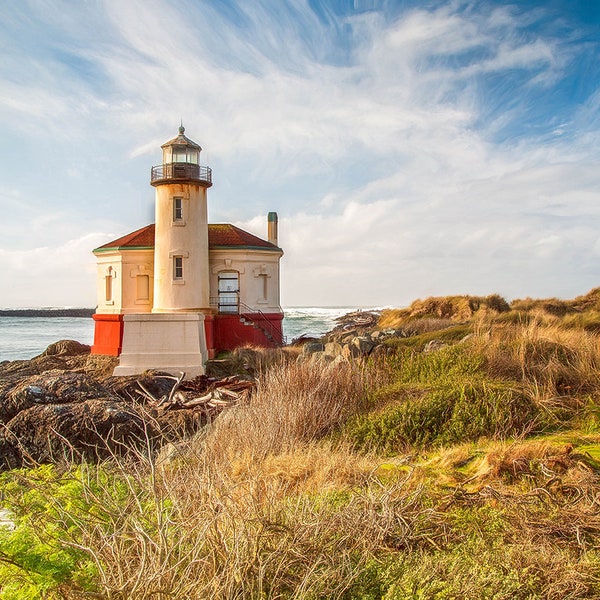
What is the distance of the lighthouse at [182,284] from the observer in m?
21.0

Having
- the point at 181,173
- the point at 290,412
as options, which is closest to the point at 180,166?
the point at 181,173

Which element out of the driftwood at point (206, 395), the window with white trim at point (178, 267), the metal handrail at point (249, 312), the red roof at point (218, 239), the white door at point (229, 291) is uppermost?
the red roof at point (218, 239)

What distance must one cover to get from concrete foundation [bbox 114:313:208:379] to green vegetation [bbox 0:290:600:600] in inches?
502

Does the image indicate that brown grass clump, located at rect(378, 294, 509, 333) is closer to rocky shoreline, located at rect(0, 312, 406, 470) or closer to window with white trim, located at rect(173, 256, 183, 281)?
window with white trim, located at rect(173, 256, 183, 281)

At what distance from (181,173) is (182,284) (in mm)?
3972

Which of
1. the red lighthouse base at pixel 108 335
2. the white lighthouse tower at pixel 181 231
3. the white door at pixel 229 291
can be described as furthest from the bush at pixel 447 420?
the white door at pixel 229 291

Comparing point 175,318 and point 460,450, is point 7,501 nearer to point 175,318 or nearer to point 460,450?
point 460,450

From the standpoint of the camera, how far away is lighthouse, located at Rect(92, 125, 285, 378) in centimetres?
2097

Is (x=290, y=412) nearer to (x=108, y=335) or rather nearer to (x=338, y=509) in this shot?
(x=338, y=509)

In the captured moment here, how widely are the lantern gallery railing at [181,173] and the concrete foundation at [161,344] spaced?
543 centimetres

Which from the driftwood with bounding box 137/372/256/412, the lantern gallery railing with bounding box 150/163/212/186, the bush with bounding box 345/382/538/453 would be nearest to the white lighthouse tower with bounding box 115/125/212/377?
the lantern gallery railing with bounding box 150/163/212/186

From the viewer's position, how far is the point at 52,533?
3777mm

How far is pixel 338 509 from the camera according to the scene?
4.26m

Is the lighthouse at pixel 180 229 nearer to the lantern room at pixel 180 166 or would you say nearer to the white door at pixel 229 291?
the lantern room at pixel 180 166
